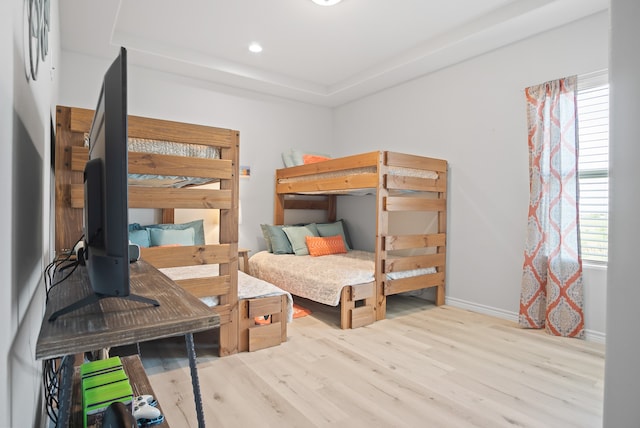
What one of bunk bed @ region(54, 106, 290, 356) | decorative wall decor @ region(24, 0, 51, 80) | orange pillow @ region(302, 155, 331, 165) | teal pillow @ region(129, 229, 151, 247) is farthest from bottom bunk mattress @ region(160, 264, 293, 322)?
orange pillow @ region(302, 155, 331, 165)

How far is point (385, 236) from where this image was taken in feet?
10.4

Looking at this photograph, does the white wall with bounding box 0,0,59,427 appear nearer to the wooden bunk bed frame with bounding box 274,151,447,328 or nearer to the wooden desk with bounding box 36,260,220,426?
the wooden desk with bounding box 36,260,220,426

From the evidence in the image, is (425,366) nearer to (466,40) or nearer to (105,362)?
(105,362)

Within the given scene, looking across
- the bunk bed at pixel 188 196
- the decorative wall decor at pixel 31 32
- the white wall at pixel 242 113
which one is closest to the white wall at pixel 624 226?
the decorative wall decor at pixel 31 32

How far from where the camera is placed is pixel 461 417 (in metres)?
1.67

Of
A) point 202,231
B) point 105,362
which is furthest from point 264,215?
point 105,362

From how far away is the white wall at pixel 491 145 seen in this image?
280 centimetres

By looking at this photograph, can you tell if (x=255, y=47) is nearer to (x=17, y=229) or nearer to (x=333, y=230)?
(x=333, y=230)

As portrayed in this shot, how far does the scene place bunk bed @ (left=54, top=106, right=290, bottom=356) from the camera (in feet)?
6.55

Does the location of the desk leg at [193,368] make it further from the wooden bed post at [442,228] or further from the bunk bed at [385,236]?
the wooden bed post at [442,228]

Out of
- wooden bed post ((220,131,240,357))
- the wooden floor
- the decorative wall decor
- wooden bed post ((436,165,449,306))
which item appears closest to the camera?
the decorative wall decor

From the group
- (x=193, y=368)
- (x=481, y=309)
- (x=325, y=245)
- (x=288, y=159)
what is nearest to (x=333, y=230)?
(x=325, y=245)

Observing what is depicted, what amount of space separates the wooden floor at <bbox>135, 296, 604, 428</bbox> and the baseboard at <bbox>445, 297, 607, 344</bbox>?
0.28 feet

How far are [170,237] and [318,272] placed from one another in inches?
54.6
